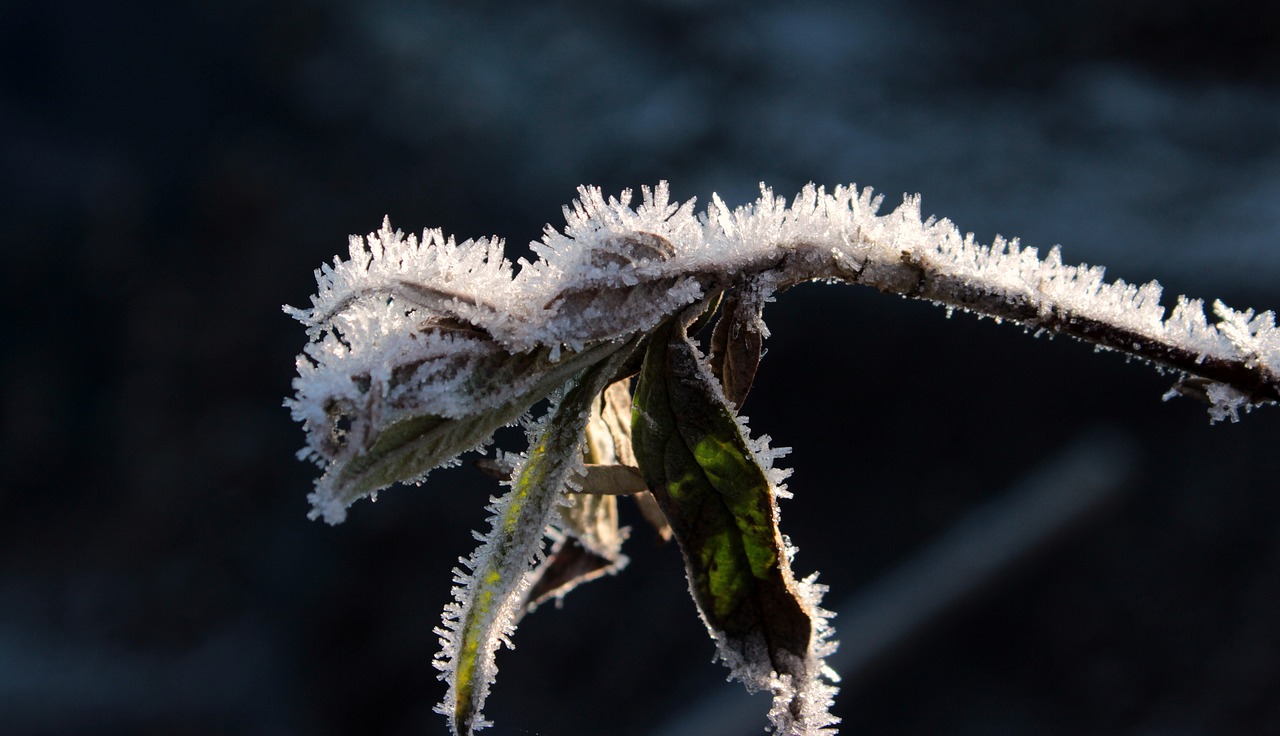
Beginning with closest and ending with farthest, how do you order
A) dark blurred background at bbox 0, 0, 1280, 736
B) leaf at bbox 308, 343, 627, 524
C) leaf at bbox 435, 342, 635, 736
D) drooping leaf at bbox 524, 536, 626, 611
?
leaf at bbox 308, 343, 627, 524, leaf at bbox 435, 342, 635, 736, drooping leaf at bbox 524, 536, 626, 611, dark blurred background at bbox 0, 0, 1280, 736

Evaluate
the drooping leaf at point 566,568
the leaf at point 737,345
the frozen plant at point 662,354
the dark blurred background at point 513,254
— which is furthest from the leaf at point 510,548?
the dark blurred background at point 513,254

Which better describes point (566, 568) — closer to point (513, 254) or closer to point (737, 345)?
point (737, 345)

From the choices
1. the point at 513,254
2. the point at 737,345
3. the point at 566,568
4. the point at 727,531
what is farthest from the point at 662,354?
the point at 513,254

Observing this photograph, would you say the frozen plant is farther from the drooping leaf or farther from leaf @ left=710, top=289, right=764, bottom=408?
the drooping leaf

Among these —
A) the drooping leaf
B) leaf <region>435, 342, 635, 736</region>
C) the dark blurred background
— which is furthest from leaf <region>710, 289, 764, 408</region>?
the dark blurred background

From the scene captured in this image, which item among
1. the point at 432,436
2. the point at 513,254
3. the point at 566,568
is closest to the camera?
the point at 432,436

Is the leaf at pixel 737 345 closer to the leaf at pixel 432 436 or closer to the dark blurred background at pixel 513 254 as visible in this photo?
the leaf at pixel 432 436
